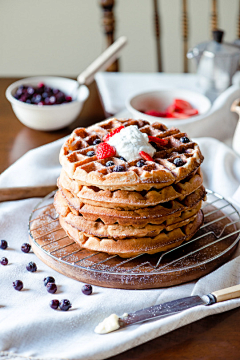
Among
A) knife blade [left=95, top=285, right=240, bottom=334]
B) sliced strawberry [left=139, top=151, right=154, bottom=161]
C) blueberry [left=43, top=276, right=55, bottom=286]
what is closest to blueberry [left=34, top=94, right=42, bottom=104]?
sliced strawberry [left=139, top=151, right=154, bottom=161]

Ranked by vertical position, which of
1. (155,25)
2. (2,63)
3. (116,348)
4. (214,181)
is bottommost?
(2,63)

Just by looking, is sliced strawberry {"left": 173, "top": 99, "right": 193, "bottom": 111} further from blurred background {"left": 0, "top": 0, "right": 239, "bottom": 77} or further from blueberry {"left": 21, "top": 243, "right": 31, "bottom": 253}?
blurred background {"left": 0, "top": 0, "right": 239, "bottom": 77}

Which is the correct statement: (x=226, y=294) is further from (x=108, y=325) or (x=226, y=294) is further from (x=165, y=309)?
(x=108, y=325)

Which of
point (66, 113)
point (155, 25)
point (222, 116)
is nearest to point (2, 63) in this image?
point (155, 25)

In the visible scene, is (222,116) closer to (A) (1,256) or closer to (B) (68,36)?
(A) (1,256)

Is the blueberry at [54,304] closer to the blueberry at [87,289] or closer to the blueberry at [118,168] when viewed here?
the blueberry at [87,289]

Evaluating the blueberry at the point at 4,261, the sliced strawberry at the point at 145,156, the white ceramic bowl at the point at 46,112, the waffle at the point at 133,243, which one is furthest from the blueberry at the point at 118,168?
the white ceramic bowl at the point at 46,112

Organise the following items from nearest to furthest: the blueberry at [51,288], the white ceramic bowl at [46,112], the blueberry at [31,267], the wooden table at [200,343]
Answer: the wooden table at [200,343], the blueberry at [51,288], the blueberry at [31,267], the white ceramic bowl at [46,112]
